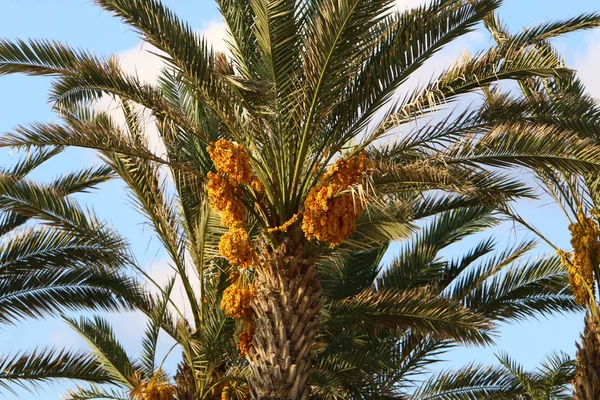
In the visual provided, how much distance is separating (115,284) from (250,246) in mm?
3921

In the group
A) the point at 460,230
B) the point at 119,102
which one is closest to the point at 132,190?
the point at 119,102

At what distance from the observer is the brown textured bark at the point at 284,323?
34.0 ft

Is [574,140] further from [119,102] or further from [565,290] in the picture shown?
[565,290]

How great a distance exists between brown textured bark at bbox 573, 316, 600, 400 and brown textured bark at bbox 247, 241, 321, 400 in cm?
421

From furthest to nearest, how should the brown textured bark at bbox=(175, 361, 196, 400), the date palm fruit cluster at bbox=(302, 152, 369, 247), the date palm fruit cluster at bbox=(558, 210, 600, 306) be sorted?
the date palm fruit cluster at bbox=(558, 210, 600, 306)
the brown textured bark at bbox=(175, 361, 196, 400)
the date palm fruit cluster at bbox=(302, 152, 369, 247)

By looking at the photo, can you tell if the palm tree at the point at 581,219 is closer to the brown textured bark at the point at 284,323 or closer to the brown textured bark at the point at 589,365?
the brown textured bark at the point at 589,365

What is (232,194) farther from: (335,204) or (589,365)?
Result: (589,365)

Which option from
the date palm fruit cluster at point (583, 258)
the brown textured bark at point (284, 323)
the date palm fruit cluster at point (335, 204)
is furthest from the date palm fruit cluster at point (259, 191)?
the date palm fruit cluster at point (583, 258)

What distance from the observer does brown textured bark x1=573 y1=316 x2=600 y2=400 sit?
1276cm

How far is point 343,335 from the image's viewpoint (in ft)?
47.4

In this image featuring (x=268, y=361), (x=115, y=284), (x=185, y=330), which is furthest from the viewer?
(x=115, y=284)

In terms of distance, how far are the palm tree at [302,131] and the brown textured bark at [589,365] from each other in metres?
2.76

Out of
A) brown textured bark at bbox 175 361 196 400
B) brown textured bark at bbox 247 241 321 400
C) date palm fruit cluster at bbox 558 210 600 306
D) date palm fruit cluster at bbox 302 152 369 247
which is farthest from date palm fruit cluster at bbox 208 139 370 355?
date palm fruit cluster at bbox 558 210 600 306

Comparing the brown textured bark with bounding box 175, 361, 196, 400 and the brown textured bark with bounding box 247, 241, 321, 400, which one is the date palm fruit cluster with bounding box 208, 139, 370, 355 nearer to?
the brown textured bark with bounding box 247, 241, 321, 400
